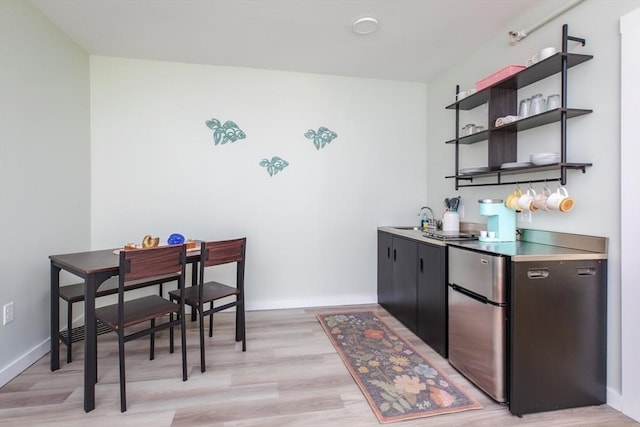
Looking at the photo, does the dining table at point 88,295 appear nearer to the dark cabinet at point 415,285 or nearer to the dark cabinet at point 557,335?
the dark cabinet at point 415,285

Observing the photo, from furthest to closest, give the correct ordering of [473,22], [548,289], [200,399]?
[473,22], [200,399], [548,289]

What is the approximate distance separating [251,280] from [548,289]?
250 cm

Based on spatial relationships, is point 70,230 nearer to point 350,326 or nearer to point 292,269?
point 292,269

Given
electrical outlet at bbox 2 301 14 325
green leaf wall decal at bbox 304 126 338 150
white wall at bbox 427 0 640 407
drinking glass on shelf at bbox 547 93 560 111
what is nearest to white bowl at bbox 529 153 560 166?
white wall at bbox 427 0 640 407

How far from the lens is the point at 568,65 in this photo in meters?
1.90

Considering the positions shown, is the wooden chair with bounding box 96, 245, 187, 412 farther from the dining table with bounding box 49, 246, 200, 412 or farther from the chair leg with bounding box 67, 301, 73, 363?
the chair leg with bounding box 67, 301, 73, 363

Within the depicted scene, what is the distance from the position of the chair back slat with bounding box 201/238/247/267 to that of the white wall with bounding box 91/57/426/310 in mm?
894

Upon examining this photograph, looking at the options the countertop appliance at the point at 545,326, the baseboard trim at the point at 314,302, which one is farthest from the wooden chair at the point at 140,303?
the countertop appliance at the point at 545,326

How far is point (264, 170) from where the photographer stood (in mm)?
3244

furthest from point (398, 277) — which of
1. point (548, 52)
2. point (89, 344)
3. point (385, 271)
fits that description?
point (89, 344)

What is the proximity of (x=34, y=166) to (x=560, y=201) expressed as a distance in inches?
134

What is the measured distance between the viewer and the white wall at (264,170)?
9.78ft

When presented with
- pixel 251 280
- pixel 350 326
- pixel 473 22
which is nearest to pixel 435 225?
pixel 350 326

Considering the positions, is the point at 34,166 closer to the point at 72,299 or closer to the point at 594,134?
the point at 72,299
